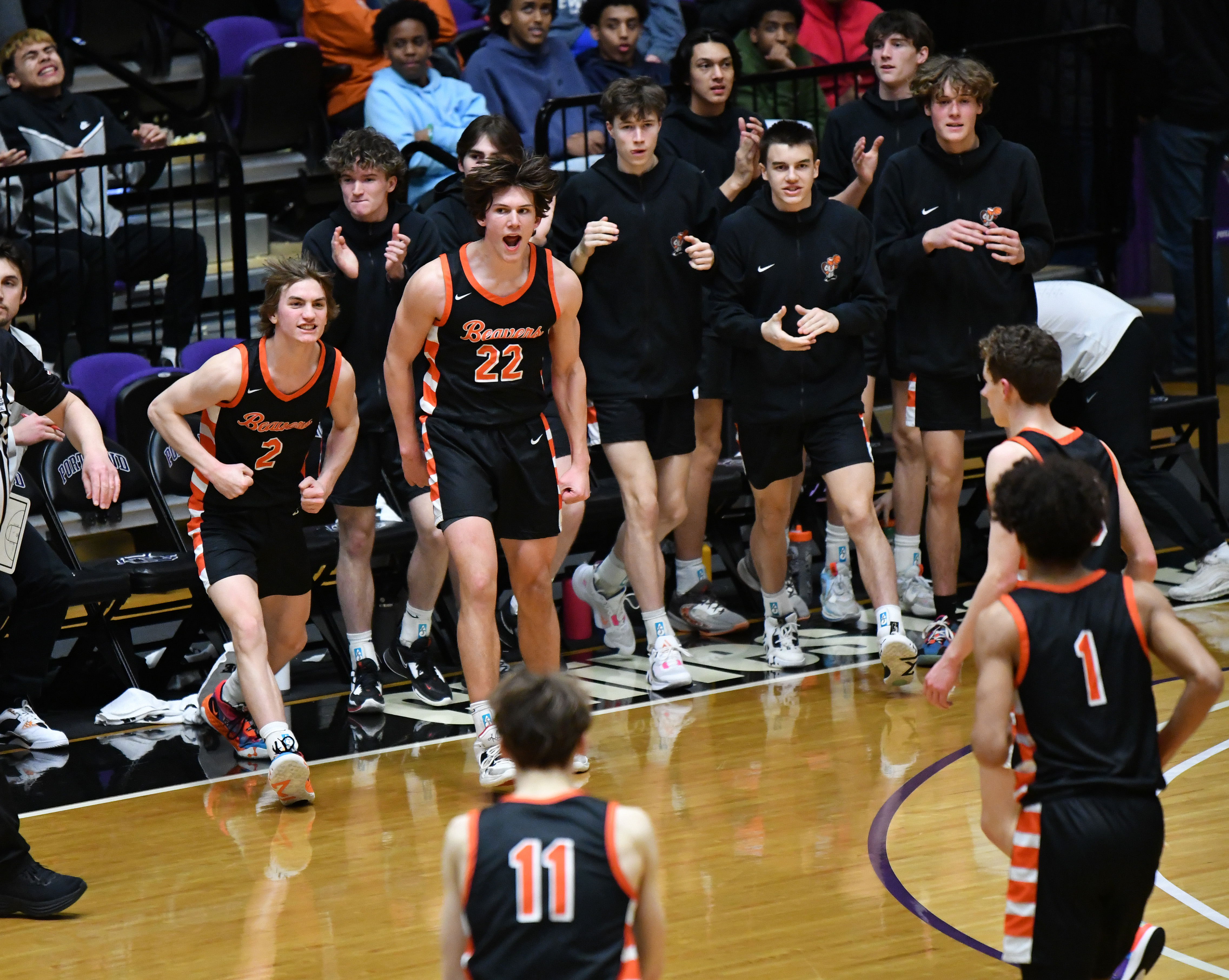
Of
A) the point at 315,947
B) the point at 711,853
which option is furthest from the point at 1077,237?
the point at 315,947

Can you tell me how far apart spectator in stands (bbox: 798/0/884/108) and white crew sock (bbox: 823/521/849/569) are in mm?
3376

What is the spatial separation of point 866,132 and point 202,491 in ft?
11.3

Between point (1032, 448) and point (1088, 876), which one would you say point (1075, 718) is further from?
point (1032, 448)

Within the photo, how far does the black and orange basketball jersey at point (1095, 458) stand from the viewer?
4.24m

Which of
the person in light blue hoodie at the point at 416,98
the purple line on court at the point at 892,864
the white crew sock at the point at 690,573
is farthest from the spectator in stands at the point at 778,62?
the purple line on court at the point at 892,864

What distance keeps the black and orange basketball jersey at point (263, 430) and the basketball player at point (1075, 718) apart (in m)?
3.03

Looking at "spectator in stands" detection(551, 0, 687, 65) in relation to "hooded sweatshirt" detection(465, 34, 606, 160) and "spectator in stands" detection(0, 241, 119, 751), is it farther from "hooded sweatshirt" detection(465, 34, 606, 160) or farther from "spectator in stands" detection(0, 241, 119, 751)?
"spectator in stands" detection(0, 241, 119, 751)

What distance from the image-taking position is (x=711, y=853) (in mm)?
5039

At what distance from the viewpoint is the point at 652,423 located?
277 inches

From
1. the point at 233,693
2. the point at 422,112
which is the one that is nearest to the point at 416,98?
the point at 422,112

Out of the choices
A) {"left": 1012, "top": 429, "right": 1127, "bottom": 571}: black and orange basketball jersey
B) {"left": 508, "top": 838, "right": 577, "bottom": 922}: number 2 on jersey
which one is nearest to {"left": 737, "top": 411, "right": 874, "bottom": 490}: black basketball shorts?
{"left": 1012, "top": 429, "right": 1127, "bottom": 571}: black and orange basketball jersey

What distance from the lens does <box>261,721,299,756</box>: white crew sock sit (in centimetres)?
561

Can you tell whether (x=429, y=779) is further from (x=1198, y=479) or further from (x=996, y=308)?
(x=1198, y=479)

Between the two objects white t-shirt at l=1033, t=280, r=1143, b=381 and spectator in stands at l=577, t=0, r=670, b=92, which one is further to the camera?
spectator in stands at l=577, t=0, r=670, b=92
